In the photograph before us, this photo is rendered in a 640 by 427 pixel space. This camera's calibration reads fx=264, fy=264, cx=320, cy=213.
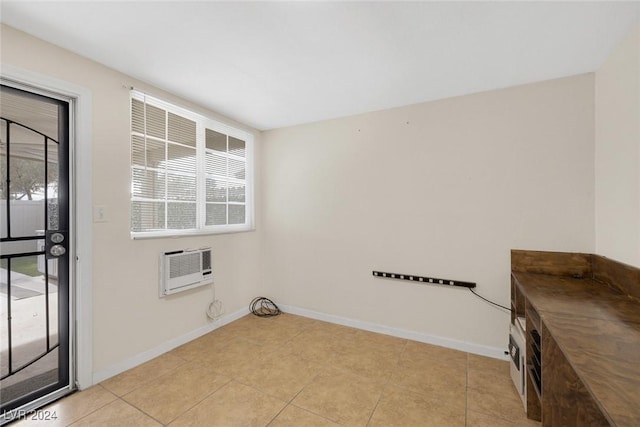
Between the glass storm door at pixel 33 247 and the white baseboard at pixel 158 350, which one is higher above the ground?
the glass storm door at pixel 33 247

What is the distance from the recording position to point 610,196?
1893 millimetres

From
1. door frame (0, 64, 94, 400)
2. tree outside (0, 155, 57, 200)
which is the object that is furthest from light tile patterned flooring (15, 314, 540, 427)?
tree outside (0, 155, 57, 200)

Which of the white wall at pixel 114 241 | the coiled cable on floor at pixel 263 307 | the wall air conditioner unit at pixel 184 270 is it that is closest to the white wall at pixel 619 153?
the coiled cable on floor at pixel 263 307

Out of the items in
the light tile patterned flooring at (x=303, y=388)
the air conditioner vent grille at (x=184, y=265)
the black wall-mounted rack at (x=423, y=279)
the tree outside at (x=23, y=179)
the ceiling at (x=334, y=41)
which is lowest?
the light tile patterned flooring at (x=303, y=388)

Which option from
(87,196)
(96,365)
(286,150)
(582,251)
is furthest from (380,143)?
(96,365)

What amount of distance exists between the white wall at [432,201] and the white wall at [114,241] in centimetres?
149

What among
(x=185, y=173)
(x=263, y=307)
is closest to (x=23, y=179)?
(x=185, y=173)

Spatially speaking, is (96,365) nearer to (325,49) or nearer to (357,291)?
(357,291)

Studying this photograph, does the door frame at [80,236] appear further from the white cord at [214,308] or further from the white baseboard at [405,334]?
the white baseboard at [405,334]

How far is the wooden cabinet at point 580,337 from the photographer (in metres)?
0.77

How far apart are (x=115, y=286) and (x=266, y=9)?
2282 mm

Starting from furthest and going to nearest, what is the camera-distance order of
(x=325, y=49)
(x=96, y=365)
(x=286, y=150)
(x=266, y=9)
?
(x=286, y=150), (x=96, y=365), (x=325, y=49), (x=266, y=9)

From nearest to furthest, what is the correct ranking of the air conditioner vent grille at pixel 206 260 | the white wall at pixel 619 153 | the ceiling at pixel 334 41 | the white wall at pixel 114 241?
the ceiling at pixel 334 41 → the white wall at pixel 619 153 → the white wall at pixel 114 241 → the air conditioner vent grille at pixel 206 260

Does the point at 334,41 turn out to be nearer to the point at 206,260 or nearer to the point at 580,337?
the point at 580,337
